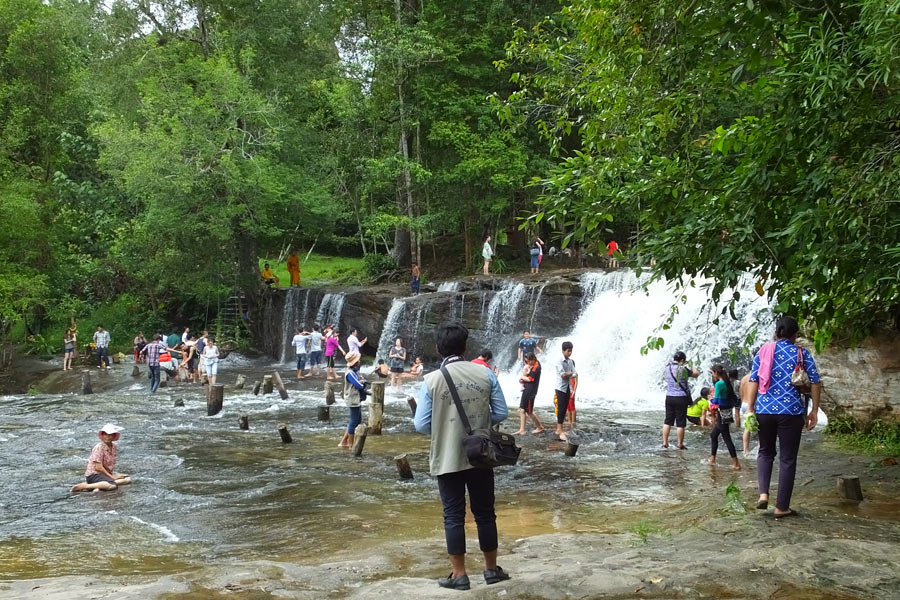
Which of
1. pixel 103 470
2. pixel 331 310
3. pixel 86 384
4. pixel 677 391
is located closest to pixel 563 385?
pixel 677 391

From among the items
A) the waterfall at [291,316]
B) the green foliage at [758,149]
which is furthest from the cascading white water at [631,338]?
the waterfall at [291,316]

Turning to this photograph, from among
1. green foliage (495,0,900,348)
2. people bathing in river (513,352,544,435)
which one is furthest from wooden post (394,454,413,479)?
green foliage (495,0,900,348)

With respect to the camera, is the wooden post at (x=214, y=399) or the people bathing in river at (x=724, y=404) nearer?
the people bathing in river at (x=724, y=404)

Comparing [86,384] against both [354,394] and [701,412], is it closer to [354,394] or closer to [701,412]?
[354,394]

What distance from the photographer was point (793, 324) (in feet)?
22.6

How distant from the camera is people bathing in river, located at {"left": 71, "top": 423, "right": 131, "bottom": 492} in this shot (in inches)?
433

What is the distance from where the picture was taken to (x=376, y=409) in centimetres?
1491

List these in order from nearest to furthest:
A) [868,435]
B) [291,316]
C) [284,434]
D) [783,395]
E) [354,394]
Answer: [783,395] < [868,435] < [354,394] < [284,434] < [291,316]

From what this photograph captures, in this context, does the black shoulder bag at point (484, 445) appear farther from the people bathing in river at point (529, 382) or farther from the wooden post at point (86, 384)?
the wooden post at point (86, 384)

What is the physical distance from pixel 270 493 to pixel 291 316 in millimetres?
22965

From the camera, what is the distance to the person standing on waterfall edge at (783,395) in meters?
6.84

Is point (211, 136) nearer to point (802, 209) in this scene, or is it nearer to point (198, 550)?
point (198, 550)

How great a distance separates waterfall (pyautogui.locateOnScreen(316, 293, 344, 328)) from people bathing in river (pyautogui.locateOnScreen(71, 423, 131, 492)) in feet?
63.5

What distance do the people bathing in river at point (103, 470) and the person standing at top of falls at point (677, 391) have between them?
302 inches
